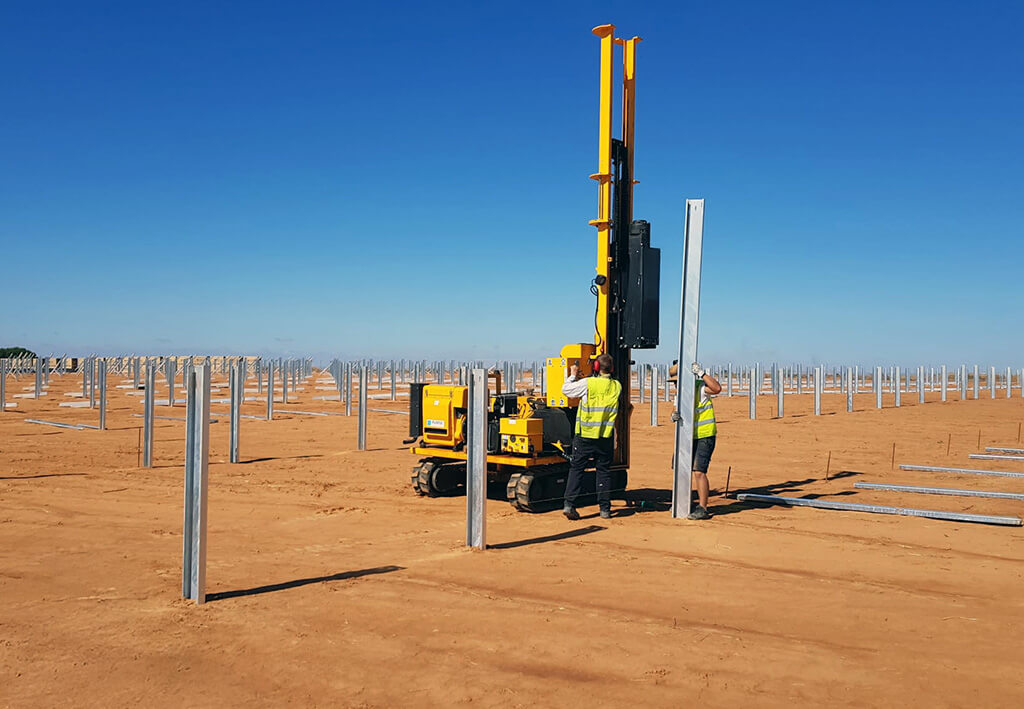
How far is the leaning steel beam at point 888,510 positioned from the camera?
26.8 feet

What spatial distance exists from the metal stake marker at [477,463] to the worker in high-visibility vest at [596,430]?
1705 millimetres

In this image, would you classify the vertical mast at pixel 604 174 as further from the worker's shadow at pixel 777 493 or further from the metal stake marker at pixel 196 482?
the metal stake marker at pixel 196 482

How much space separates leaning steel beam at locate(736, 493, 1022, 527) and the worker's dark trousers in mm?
2268

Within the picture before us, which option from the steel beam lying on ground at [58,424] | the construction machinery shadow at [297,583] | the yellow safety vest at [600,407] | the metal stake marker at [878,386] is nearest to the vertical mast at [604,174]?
the yellow safety vest at [600,407]

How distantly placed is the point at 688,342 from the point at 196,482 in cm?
524

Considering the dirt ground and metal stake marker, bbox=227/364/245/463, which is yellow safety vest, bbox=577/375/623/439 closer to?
the dirt ground

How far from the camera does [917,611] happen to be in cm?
518

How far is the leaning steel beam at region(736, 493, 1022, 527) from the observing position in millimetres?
8156

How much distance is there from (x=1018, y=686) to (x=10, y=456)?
1542 centimetres

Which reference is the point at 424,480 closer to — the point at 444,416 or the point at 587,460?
the point at 444,416

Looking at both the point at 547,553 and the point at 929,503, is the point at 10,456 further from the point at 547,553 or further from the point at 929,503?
the point at 929,503

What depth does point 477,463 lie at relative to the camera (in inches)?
275

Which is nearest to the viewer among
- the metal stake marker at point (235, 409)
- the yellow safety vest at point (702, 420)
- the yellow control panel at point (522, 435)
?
Result: the yellow safety vest at point (702, 420)

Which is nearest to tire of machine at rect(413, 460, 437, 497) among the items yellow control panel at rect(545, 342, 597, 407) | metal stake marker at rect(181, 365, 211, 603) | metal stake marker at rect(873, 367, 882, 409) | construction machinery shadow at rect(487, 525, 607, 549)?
yellow control panel at rect(545, 342, 597, 407)
